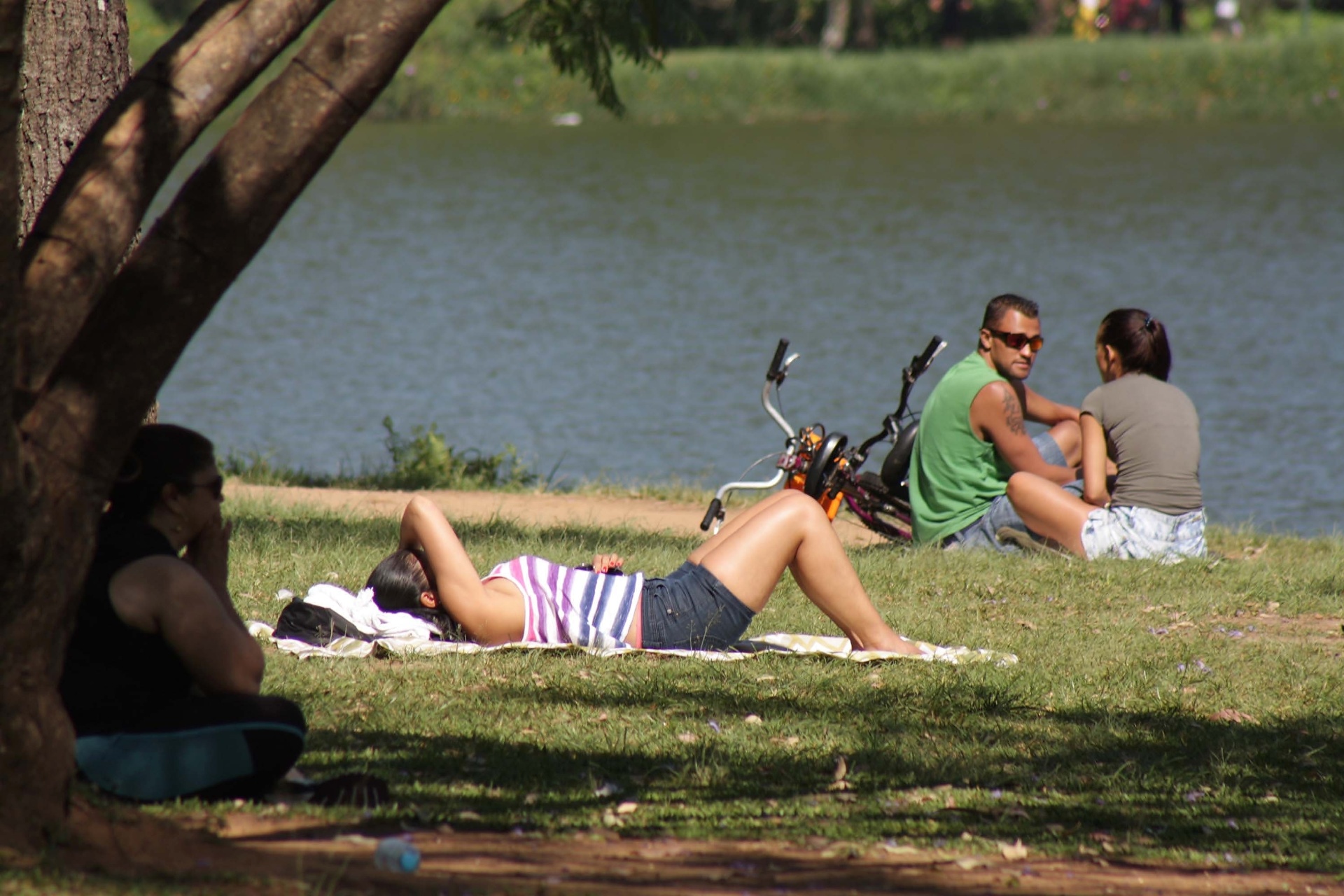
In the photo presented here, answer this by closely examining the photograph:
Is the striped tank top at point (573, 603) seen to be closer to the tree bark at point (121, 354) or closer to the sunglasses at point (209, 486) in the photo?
the sunglasses at point (209, 486)

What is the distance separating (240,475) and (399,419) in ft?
17.8

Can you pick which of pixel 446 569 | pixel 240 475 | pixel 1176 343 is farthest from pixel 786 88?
pixel 446 569

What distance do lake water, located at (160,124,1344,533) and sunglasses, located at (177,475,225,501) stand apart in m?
8.94

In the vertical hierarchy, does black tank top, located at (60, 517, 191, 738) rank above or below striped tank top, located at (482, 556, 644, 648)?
above

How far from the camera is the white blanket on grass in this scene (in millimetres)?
5461

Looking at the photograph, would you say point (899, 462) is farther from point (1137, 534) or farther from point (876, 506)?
point (1137, 534)

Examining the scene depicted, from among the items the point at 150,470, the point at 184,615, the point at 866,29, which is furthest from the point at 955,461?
the point at 866,29

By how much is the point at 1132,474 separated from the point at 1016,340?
0.82 m

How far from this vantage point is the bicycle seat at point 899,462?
8.61 meters

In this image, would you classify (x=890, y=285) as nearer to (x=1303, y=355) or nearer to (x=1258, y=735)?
(x=1303, y=355)

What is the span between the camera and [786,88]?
45688 mm

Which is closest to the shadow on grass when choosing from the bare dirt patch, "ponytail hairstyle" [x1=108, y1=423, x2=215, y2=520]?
the bare dirt patch

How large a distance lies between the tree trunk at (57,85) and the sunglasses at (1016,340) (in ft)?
13.3

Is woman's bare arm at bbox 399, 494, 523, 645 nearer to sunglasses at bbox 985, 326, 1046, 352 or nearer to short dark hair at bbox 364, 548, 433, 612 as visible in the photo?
short dark hair at bbox 364, 548, 433, 612
